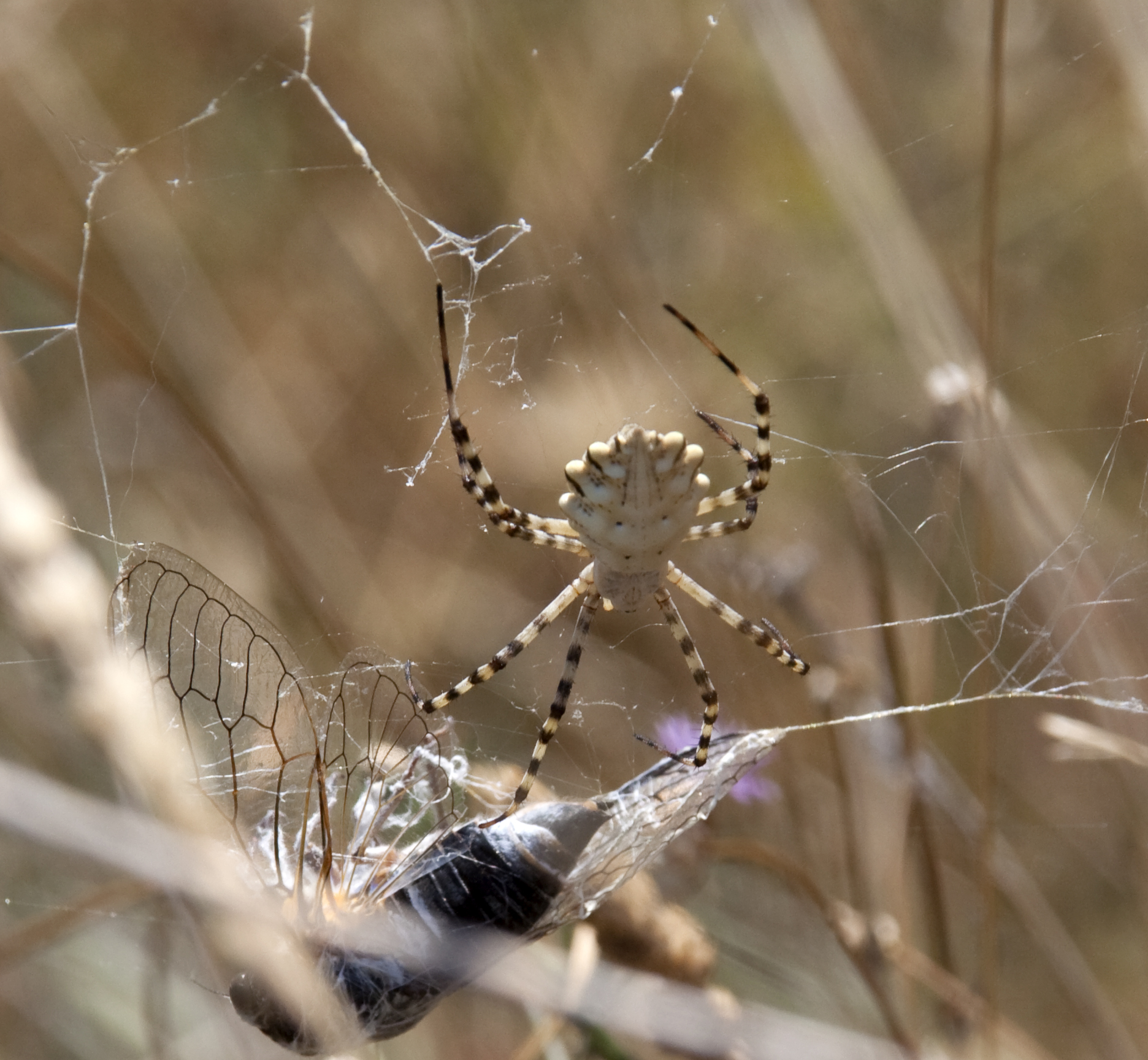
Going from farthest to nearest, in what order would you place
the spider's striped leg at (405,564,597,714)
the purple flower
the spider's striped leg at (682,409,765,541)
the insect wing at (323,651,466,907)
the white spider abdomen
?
the spider's striped leg at (405,564,597,714) → the spider's striped leg at (682,409,765,541) → the purple flower → the white spider abdomen → the insect wing at (323,651,466,907)

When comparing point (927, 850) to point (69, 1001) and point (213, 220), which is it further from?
point (213, 220)

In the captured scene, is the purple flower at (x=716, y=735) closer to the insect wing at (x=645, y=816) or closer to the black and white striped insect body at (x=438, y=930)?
the insect wing at (x=645, y=816)

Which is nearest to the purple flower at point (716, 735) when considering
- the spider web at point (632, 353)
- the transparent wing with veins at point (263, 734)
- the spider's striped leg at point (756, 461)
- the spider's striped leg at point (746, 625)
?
the spider web at point (632, 353)

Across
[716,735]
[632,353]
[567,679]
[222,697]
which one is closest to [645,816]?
[716,735]

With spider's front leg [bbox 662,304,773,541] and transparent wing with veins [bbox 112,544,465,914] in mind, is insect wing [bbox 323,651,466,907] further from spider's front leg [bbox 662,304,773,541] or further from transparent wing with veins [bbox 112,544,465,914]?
spider's front leg [bbox 662,304,773,541]

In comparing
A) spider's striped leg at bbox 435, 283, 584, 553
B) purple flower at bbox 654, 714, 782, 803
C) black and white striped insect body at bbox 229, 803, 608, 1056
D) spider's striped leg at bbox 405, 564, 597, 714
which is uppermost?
spider's striped leg at bbox 435, 283, 584, 553

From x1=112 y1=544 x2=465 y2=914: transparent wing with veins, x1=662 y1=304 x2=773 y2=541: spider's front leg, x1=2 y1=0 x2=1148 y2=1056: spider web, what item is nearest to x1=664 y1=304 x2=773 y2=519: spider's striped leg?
x1=662 y1=304 x2=773 y2=541: spider's front leg

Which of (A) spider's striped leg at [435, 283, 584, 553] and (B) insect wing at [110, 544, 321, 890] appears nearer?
(B) insect wing at [110, 544, 321, 890]

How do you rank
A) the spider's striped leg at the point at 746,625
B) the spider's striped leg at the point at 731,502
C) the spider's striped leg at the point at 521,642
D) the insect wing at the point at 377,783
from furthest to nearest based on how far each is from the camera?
the spider's striped leg at the point at 521,642
the spider's striped leg at the point at 746,625
the spider's striped leg at the point at 731,502
the insect wing at the point at 377,783

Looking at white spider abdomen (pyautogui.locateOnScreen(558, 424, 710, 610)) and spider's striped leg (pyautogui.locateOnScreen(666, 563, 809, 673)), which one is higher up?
white spider abdomen (pyautogui.locateOnScreen(558, 424, 710, 610))

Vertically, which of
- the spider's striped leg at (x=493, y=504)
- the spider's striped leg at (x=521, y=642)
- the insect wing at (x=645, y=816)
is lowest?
the insect wing at (x=645, y=816)
